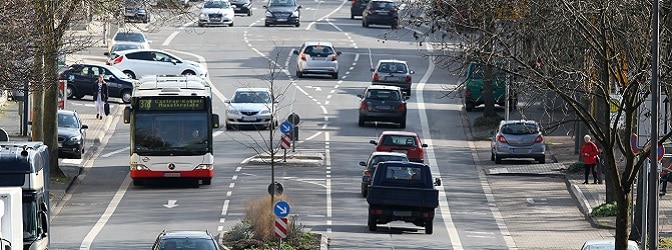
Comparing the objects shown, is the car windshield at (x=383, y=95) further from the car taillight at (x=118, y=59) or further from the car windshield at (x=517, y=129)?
the car taillight at (x=118, y=59)

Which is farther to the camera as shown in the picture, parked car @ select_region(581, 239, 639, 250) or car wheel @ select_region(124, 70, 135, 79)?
car wheel @ select_region(124, 70, 135, 79)

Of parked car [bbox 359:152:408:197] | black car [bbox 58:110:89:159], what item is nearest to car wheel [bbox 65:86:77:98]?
black car [bbox 58:110:89:159]

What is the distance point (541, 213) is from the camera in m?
40.3

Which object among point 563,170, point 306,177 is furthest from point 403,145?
point 563,170

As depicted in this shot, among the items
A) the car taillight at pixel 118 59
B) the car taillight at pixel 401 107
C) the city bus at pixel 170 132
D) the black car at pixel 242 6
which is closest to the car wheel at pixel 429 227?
the city bus at pixel 170 132

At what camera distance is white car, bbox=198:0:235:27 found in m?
80.8

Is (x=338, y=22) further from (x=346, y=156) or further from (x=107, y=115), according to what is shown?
(x=346, y=156)

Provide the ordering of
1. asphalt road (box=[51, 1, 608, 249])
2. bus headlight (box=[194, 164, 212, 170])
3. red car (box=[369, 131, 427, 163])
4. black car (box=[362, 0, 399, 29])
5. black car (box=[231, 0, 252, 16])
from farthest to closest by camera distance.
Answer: black car (box=[231, 0, 252, 16]) → black car (box=[362, 0, 399, 29]) → red car (box=[369, 131, 427, 163]) → bus headlight (box=[194, 164, 212, 170]) → asphalt road (box=[51, 1, 608, 249])

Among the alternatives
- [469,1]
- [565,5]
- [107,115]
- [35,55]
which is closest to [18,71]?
[35,55]

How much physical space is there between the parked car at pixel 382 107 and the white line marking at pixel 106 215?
11.8 meters

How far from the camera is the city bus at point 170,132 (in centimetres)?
4125

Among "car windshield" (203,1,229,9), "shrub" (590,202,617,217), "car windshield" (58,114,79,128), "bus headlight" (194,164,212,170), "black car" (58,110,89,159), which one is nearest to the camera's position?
"shrub" (590,202,617,217)

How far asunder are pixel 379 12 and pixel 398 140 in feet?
119

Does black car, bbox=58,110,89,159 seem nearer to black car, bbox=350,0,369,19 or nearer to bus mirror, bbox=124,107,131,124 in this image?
bus mirror, bbox=124,107,131,124
